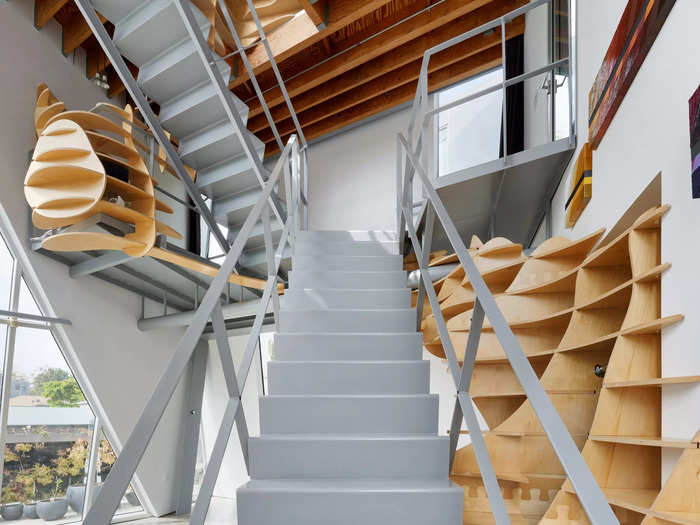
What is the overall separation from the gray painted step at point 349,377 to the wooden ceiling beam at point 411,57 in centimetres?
487

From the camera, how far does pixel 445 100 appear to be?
687cm

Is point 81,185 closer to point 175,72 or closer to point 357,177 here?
point 175,72

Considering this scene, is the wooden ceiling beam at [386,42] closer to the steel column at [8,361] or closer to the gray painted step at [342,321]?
the steel column at [8,361]

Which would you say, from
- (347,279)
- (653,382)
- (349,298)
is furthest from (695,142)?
(347,279)

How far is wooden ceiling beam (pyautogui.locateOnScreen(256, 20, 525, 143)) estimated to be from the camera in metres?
6.41

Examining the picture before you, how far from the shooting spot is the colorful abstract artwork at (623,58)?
2088mm

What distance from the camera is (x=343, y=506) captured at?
1.97 metres

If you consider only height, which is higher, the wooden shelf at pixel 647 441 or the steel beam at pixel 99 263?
the steel beam at pixel 99 263

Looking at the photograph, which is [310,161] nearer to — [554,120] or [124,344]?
[124,344]

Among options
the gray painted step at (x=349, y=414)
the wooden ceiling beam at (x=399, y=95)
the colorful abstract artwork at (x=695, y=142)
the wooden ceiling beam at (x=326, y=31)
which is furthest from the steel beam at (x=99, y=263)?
the colorful abstract artwork at (x=695, y=142)

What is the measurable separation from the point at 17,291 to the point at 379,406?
16.4 ft

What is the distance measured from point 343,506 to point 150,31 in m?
3.90

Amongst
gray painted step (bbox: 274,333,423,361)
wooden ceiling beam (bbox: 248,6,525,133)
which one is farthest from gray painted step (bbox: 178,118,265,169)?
wooden ceiling beam (bbox: 248,6,525,133)

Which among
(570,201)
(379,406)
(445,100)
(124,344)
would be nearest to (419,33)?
(445,100)
